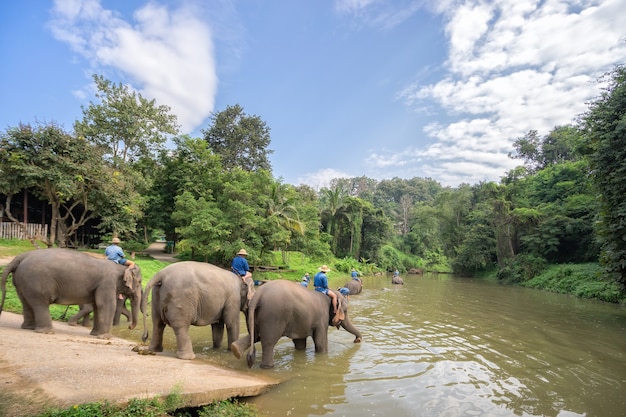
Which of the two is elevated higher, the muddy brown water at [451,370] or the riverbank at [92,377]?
the riverbank at [92,377]

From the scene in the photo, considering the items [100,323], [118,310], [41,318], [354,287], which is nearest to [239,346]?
[100,323]

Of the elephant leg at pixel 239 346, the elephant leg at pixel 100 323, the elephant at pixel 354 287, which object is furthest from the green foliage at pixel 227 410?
the elephant at pixel 354 287

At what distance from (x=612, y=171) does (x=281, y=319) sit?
11449 millimetres

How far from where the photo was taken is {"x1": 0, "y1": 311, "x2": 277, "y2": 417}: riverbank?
3.52m

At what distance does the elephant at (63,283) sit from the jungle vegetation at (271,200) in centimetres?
1203

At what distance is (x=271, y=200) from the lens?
2388 cm

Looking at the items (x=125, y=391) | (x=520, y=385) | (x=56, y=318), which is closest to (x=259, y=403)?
(x=125, y=391)

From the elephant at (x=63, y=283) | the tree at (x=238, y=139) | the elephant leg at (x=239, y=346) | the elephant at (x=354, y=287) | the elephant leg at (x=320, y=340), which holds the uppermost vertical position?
the tree at (x=238, y=139)

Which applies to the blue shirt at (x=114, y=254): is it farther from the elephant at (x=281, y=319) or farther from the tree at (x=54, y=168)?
the tree at (x=54, y=168)

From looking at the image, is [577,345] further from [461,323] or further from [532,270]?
[532,270]

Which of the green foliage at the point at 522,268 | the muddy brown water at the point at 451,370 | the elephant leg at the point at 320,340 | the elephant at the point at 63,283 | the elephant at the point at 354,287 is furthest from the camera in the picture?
the green foliage at the point at 522,268

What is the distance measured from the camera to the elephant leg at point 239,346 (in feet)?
19.9

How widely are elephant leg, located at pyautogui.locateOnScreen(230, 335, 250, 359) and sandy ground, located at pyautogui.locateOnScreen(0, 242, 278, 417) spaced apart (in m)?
0.44

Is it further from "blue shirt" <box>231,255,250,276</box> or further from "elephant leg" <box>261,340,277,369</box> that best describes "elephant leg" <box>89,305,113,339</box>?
"elephant leg" <box>261,340,277,369</box>
